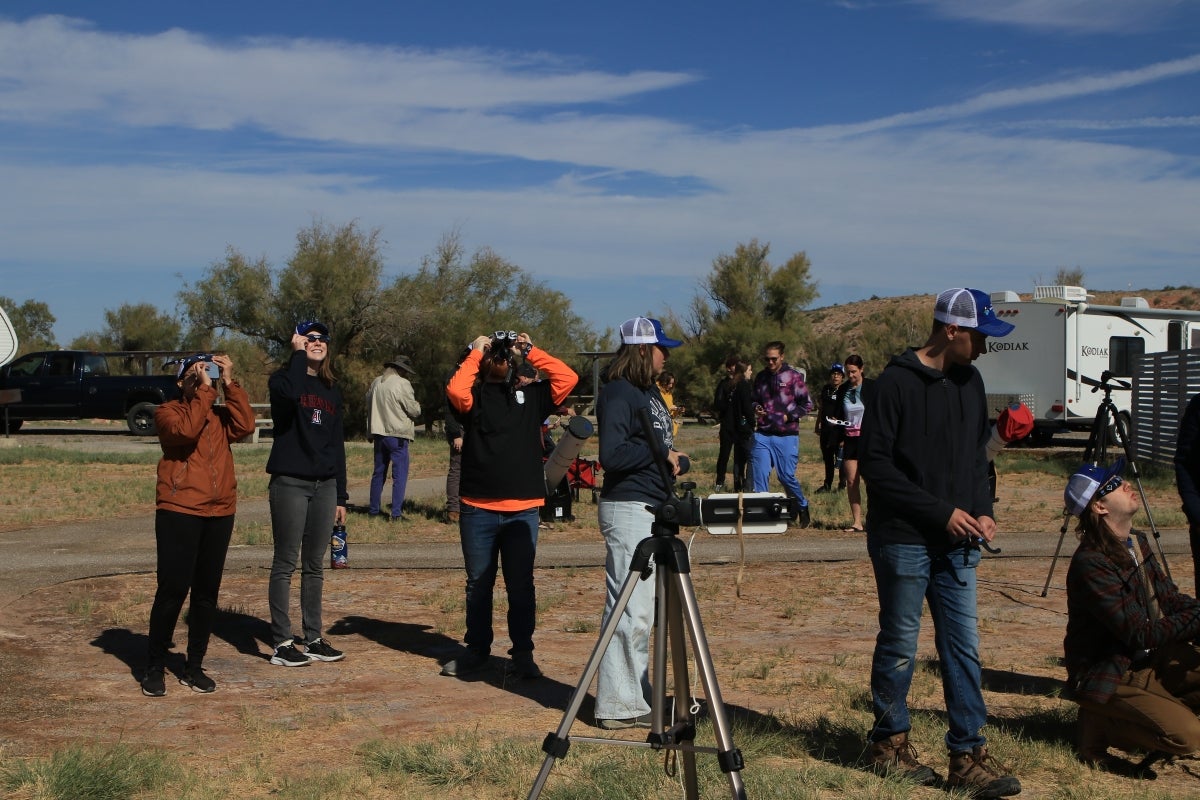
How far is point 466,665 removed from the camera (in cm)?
687

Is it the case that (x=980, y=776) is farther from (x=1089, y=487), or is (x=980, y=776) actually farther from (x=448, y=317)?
(x=448, y=317)

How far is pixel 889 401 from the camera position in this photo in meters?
4.93

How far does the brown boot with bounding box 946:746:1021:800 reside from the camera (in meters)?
4.75

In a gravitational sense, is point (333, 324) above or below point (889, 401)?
above

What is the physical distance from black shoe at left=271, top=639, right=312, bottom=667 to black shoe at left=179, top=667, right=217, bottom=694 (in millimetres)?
526

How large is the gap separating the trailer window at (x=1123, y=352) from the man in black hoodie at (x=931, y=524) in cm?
2138

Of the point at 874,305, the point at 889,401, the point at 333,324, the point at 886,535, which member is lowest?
the point at 886,535

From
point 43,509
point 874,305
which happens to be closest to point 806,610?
point 43,509

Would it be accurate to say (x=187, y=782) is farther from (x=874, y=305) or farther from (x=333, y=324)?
(x=874, y=305)

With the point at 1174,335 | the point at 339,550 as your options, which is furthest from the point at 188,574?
the point at 1174,335

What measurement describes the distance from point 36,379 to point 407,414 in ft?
66.8

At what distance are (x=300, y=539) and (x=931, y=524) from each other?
151 inches

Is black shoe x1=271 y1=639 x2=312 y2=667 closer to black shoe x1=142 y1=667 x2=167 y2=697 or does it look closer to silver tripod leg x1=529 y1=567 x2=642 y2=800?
black shoe x1=142 y1=667 x2=167 y2=697

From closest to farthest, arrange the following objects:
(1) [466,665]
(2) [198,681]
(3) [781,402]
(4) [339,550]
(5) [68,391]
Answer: (2) [198,681] < (1) [466,665] < (4) [339,550] < (3) [781,402] < (5) [68,391]
